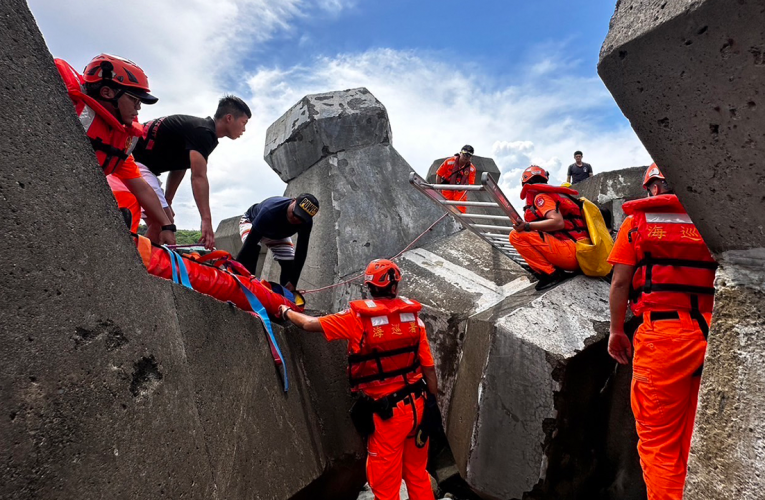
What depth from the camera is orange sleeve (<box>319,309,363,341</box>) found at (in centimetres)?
276

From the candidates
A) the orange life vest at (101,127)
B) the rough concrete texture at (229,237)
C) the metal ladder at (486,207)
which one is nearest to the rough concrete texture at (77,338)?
the orange life vest at (101,127)

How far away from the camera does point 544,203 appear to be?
11.6 ft

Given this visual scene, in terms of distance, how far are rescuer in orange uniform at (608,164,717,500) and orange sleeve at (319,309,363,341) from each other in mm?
1584

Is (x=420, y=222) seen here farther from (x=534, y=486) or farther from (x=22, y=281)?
(x=22, y=281)

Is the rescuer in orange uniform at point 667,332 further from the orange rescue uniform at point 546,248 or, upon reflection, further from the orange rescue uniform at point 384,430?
the orange rescue uniform at point 384,430

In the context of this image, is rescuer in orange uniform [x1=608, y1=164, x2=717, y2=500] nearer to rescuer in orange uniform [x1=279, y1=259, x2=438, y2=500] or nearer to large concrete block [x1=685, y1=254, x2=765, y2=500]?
large concrete block [x1=685, y1=254, x2=765, y2=500]

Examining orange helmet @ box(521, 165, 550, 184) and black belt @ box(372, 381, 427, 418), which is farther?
orange helmet @ box(521, 165, 550, 184)

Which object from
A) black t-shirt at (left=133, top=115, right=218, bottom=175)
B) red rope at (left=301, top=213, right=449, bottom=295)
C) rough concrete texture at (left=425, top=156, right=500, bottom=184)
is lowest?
red rope at (left=301, top=213, right=449, bottom=295)

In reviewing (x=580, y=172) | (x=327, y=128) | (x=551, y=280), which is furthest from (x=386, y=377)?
(x=580, y=172)

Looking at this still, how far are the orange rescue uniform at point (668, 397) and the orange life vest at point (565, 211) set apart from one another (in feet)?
4.66

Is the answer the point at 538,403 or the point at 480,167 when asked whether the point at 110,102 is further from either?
the point at 480,167

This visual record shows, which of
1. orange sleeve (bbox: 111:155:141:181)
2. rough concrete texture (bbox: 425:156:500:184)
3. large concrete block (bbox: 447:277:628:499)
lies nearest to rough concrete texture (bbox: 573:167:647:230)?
rough concrete texture (bbox: 425:156:500:184)

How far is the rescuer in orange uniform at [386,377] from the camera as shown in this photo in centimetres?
279

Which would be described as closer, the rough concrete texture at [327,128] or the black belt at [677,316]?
the black belt at [677,316]
